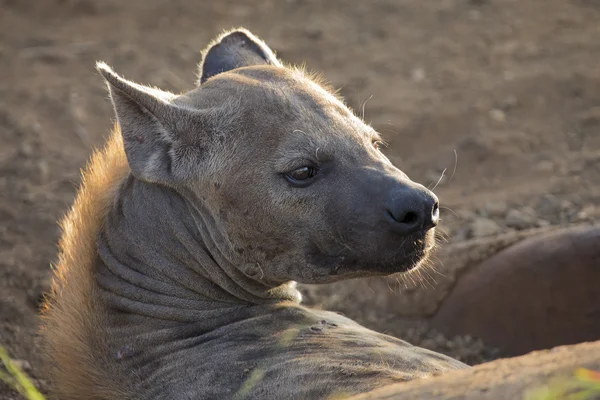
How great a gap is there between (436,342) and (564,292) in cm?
69

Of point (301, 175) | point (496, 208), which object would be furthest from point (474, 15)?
point (301, 175)

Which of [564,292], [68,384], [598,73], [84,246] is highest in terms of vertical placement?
[84,246]

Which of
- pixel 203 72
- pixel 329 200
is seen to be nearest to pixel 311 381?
pixel 329 200

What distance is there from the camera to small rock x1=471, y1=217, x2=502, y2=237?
520 cm

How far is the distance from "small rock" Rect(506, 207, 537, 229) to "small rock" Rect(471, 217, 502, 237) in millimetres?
83

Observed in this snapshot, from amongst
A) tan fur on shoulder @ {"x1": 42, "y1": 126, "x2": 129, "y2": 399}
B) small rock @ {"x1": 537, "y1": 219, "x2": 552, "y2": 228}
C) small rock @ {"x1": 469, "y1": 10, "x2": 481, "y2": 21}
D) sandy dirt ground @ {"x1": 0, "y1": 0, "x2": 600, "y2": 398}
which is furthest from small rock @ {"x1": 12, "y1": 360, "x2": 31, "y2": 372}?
small rock @ {"x1": 469, "y1": 10, "x2": 481, "y2": 21}

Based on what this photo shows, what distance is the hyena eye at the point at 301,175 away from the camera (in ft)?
11.2

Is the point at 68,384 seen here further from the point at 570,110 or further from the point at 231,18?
the point at 231,18

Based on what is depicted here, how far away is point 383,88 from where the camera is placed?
275 inches

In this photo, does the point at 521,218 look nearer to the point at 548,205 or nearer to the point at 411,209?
the point at 548,205

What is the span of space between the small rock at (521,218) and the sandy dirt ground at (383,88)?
0.5 inches

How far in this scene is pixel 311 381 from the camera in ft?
10.3

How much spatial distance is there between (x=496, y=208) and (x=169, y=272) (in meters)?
2.47

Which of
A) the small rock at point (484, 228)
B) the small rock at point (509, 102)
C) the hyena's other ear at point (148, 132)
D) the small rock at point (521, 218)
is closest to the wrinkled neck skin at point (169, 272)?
the hyena's other ear at point (148, 132)
